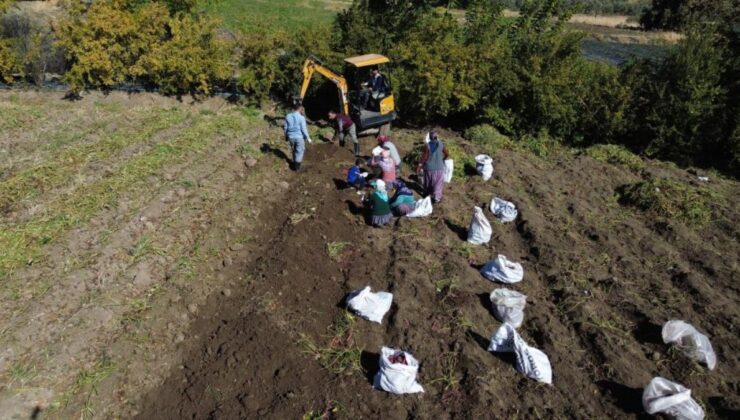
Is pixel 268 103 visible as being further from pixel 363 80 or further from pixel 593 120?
pixel 593 120

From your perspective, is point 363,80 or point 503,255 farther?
point 363,80

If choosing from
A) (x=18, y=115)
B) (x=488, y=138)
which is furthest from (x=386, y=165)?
(x=18, y=115)

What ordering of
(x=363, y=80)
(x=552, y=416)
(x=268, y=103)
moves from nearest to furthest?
(x=552, y=416)
(x=363, y=80)
(x=268, y=103)

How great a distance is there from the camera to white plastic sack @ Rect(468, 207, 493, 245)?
8.60 m

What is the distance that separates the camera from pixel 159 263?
7.92 meters

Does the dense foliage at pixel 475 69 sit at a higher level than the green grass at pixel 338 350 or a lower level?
higher

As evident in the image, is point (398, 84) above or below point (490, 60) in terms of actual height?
below

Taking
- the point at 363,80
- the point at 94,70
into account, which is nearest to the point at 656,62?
the point at 363,80

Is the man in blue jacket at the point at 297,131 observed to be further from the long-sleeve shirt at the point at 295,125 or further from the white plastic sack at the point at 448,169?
the white plastic sack at the point at 448,169

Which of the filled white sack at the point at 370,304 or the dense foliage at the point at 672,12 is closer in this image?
the filled white sack at the point at 370,304

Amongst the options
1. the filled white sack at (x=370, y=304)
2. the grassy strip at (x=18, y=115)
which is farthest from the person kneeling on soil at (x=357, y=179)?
the grassy strip at (x=18, y=115)

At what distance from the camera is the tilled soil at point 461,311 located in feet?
19.0

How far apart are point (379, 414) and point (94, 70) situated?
41.8 ft

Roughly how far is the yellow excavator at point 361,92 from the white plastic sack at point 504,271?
5701mm
